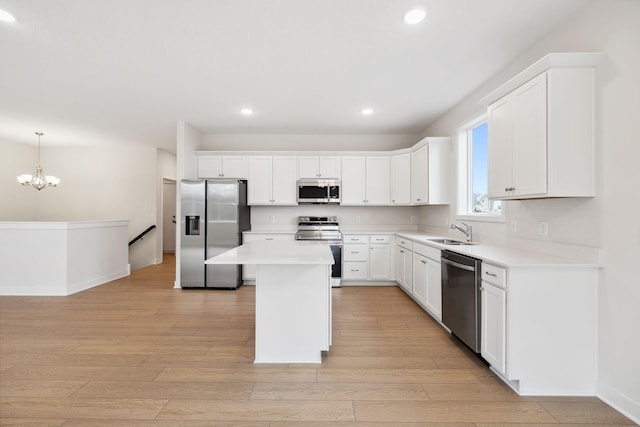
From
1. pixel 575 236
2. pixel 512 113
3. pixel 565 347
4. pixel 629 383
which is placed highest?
pixel 512 113

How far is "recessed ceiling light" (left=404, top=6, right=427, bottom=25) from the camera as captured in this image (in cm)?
223

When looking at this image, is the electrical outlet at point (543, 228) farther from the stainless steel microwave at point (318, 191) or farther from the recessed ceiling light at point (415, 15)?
the stainless steel microwave at point (318, 191)

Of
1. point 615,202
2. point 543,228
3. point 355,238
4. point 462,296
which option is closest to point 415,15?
point 615,202

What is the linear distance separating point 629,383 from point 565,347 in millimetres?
332

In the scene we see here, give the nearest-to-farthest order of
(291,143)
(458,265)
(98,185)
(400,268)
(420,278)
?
1. (458,265)
2. (420,278)
3. (400,268)
4. (291,143)
5. (98,185)

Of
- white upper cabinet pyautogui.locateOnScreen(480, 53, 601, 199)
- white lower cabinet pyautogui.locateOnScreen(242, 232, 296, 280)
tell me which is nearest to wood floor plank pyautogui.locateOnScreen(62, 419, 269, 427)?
white upper cabinet pyautogui.locateOnScreen(480, 53, 601, 199)

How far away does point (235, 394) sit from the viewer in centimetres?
211

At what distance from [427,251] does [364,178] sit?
219 cm

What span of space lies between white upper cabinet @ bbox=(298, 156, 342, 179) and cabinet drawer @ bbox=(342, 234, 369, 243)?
43.1 inches

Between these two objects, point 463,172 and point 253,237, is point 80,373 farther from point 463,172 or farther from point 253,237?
point 463,172

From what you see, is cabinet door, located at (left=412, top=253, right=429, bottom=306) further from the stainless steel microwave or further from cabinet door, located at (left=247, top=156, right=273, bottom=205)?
cabinet door, located at (left=247, top=156, right=273, bottom=205)

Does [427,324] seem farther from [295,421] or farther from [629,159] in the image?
[629,159]

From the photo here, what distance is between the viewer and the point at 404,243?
4637 mm

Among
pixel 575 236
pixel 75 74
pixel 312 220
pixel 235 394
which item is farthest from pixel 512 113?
pixel 75 74
